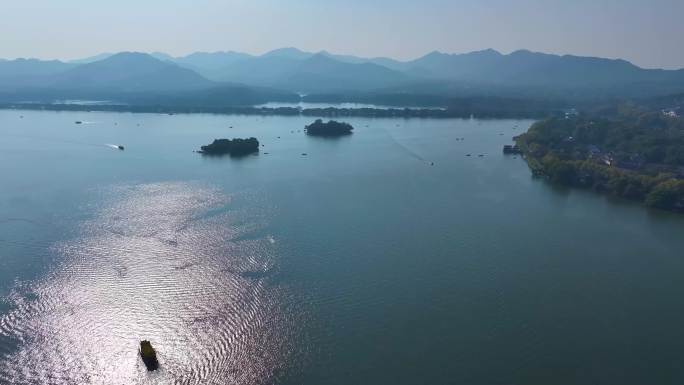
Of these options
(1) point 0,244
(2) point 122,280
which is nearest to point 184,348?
(2) point 122,280

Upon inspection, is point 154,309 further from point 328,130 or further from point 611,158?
point 328,130

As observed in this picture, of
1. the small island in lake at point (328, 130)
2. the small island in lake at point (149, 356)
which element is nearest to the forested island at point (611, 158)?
the small island in lake at point (328, 130)

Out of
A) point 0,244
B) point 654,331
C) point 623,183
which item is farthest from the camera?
point 623,183

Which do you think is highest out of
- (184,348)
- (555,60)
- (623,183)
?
(555,60)

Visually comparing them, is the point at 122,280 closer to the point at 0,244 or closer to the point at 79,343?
the point at 79,343

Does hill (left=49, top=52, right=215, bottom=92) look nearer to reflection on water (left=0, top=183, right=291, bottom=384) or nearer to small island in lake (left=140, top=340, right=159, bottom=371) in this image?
reflection on water (left=0, top=183, right=291, bottom=384)

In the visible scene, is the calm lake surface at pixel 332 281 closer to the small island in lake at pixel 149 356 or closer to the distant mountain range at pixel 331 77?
the small island in lake at pixel 149 356

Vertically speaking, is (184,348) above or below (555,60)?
below
